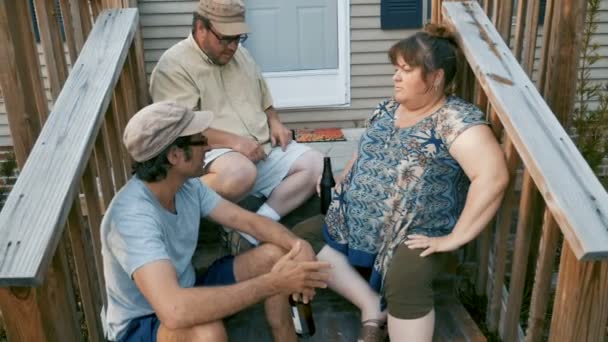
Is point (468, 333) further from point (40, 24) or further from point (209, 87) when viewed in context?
point (40, 24)

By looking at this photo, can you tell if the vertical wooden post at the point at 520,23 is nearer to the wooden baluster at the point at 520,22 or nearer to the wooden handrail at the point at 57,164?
the wooden baluster at the point at 520,22

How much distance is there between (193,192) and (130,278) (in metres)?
0.39

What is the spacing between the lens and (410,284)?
6.41ft

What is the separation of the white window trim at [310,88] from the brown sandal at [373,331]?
3.43 meters

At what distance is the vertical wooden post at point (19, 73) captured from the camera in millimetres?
1943

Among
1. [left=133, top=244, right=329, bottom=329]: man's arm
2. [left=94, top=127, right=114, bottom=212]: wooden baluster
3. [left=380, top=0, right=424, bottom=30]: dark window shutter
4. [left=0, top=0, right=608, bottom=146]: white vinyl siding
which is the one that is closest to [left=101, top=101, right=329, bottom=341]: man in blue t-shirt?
[left=133, top=244, right=329, bottom=329]: man's arm

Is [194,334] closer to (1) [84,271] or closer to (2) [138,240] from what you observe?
(2) [138,240]

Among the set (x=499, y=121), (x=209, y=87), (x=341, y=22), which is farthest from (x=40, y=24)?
(x=341, y=22)

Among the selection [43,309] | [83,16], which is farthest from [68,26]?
[43,309]

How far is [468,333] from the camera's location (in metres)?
2.16

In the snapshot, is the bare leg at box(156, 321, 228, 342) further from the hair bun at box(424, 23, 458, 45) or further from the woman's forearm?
the hair bun at box(424, 23, 458, 45)

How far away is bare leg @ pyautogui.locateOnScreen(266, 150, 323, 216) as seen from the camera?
263 centimetres

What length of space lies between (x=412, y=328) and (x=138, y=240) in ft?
3.16

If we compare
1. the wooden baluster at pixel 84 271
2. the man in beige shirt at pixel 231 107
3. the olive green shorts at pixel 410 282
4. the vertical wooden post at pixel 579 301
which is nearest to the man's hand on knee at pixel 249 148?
the man in beige shirt at pixel 231 107
